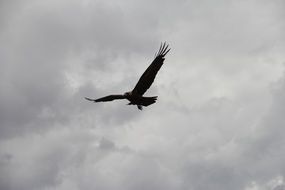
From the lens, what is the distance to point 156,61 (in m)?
60.4

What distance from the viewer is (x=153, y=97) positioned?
59938mm

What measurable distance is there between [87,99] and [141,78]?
4.15 meters

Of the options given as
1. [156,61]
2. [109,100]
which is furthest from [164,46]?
[109,100]

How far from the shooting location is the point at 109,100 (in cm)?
6159

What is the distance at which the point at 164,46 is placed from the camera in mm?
61719

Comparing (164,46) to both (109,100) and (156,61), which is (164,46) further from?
(109,100)

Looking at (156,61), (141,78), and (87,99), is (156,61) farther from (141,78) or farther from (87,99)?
(87,99)

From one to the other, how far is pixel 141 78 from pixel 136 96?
1344 millimetres

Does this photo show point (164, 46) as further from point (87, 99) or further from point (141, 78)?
point (87, 99)

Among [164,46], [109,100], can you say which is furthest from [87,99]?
[164,46]

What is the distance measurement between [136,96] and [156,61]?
2.90 metres

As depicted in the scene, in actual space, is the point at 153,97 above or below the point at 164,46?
below

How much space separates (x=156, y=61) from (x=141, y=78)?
164cm

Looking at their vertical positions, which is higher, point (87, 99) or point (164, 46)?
point (164, 46)
